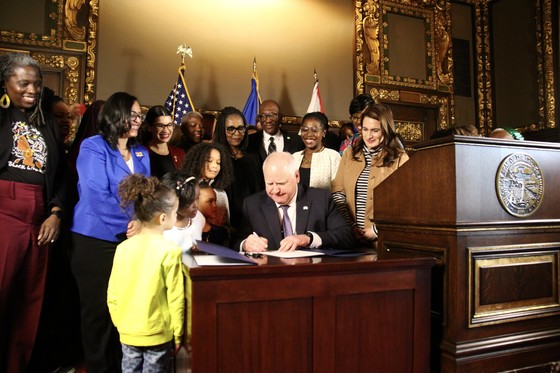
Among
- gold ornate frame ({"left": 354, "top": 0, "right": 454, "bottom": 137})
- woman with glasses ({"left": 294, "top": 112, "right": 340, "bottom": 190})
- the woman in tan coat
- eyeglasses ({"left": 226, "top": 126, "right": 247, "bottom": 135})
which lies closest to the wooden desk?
the woman in tan coat

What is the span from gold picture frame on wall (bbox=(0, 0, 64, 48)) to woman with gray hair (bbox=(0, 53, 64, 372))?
3.61m

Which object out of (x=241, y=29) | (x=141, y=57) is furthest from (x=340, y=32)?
(x=141, y=57)

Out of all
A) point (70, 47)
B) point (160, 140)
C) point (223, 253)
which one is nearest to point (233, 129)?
point (160, 140)

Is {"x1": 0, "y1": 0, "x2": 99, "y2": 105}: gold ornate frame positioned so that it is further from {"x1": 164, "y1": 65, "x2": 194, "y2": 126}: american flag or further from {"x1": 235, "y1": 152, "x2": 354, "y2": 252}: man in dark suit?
{"x1": 235, "y1": 152, "x2": 354, "y2": 252}: man in dark suit

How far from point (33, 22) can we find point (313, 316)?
574 centimetres

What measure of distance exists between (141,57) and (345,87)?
324 centimetres

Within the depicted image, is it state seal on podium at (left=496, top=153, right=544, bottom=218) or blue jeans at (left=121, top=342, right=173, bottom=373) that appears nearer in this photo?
state seal on podium at (left=496, top=153, right=544, bottom=218)

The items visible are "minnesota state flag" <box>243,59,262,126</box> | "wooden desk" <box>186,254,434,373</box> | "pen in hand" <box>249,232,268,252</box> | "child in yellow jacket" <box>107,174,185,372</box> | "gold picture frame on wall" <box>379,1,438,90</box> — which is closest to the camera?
"wooden desk" <box>186,254,434,373</box>

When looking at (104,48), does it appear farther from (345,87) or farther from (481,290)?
(481,290)

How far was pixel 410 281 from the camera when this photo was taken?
1.65 metres

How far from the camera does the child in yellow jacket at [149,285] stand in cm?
182

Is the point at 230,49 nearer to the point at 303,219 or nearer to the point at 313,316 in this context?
the point at 303,219

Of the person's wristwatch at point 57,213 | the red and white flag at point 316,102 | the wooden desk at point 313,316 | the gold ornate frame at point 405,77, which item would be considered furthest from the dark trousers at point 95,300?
the gold ornate frame at point 405,77

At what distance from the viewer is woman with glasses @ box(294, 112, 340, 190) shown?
357 cm
